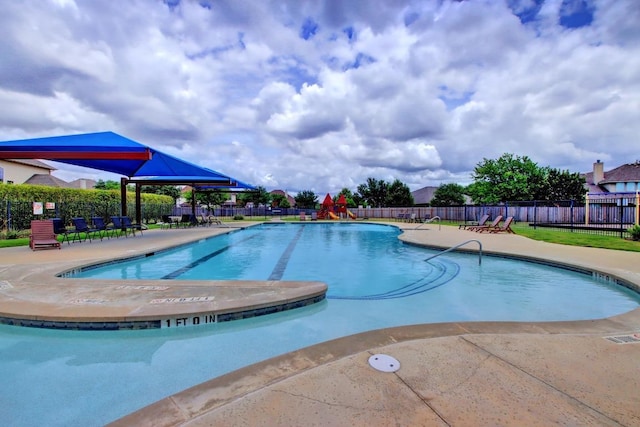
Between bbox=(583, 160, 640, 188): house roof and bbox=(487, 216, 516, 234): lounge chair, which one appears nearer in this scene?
bbox=(487, 216, 516, 234): lounge chair

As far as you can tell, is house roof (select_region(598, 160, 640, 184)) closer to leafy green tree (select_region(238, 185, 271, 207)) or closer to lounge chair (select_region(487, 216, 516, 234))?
lounge chair (select_region(487, 216, 516, 234))

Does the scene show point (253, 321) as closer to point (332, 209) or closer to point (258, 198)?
point (332, 209)

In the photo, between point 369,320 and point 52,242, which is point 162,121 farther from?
point 369,320

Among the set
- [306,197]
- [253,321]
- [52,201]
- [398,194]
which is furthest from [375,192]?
[253,321]

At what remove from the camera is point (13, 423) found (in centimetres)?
209

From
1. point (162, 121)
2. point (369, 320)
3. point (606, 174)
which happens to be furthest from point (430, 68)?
point (606, 174)

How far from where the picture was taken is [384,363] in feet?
7.62

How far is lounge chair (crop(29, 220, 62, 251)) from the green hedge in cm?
463

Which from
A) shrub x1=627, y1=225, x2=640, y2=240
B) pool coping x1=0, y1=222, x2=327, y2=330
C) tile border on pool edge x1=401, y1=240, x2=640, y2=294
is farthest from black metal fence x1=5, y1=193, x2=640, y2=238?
pool coping x1=0, y1=222, x2=327, y2=330

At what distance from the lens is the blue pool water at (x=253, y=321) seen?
98.4 inches

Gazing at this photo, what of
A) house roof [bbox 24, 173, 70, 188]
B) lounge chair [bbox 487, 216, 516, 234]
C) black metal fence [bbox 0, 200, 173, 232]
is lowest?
lounge chair [bbox 487, 216, 516, 234]

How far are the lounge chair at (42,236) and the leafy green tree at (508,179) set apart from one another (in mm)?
33027

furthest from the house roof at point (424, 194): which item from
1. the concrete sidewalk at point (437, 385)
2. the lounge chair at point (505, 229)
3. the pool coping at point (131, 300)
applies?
the concrete sidewalk at point (437, 385)

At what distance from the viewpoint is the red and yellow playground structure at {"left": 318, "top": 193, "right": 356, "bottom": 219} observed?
27.7 metres
